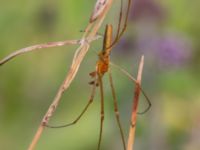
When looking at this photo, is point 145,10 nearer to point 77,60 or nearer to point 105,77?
point 105,77

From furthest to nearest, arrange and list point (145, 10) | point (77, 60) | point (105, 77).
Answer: point (145, 10) < point (105, 77) < point (77, 60)

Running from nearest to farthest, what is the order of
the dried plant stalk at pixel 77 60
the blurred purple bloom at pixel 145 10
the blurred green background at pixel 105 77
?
the dried plant stalk at pixel 77 60
the blurred green background at pixel 105 77
the blurred purple bloom at pixel 145 10

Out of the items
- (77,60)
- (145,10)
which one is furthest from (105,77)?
(77,60)

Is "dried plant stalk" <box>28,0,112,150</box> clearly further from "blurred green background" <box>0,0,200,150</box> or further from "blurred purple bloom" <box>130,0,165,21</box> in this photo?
"blurred purple bloom" <box>130,0,165,21</box>

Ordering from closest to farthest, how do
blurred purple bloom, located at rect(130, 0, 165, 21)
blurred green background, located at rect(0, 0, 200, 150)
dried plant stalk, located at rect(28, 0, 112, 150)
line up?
dried plant stalk, located at rect(28, 0, 112, 150) → blurred green background, located at rect(0, 0, 200, 150) → blurred purple bloom, located at rect(130, 0, 165, 21)

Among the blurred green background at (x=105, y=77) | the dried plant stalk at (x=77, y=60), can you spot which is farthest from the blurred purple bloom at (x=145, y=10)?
the dried plant stalk at (x=77, y=60)

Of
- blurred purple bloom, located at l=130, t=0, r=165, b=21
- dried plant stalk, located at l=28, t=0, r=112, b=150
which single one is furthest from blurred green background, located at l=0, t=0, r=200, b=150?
dried plant stalk, located at l=28, t=0, r=112, b=150

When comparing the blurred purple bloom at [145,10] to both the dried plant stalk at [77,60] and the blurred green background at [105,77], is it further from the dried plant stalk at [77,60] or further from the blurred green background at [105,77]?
the dried plant stalk at [77,60]

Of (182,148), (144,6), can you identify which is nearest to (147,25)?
(144,6)

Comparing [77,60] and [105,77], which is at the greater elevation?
[77,60]
